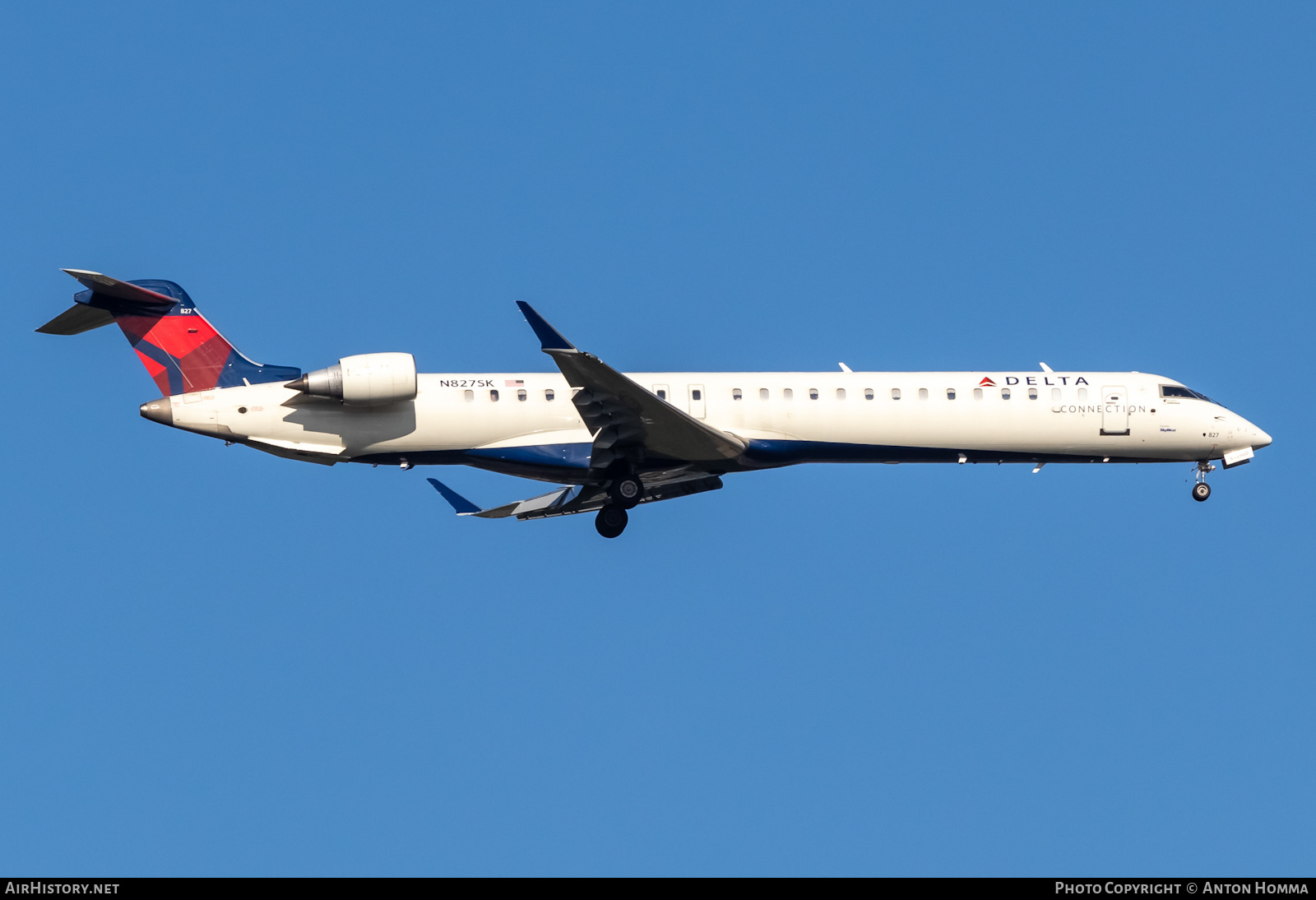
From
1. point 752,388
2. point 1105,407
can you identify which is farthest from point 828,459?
point 1105,407

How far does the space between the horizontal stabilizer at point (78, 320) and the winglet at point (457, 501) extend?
6614 millimetres

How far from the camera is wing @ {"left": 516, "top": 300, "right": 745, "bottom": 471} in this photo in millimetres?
24094

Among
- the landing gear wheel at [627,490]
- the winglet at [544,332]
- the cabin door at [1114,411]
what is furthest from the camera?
the cabin door at [1114,411]

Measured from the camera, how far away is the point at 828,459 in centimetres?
2747

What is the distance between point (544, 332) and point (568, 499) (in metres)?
6.58

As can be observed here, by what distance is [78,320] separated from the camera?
26.1 meters

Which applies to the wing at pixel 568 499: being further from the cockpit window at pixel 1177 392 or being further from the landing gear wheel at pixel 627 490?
the cockpit window at pixel 1177 392

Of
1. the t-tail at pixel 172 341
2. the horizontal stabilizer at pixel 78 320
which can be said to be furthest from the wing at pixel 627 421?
the horizontal stabilizer at pixel 78 320

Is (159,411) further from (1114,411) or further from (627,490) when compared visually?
(1114,411)

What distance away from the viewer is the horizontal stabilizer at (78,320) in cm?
2583
